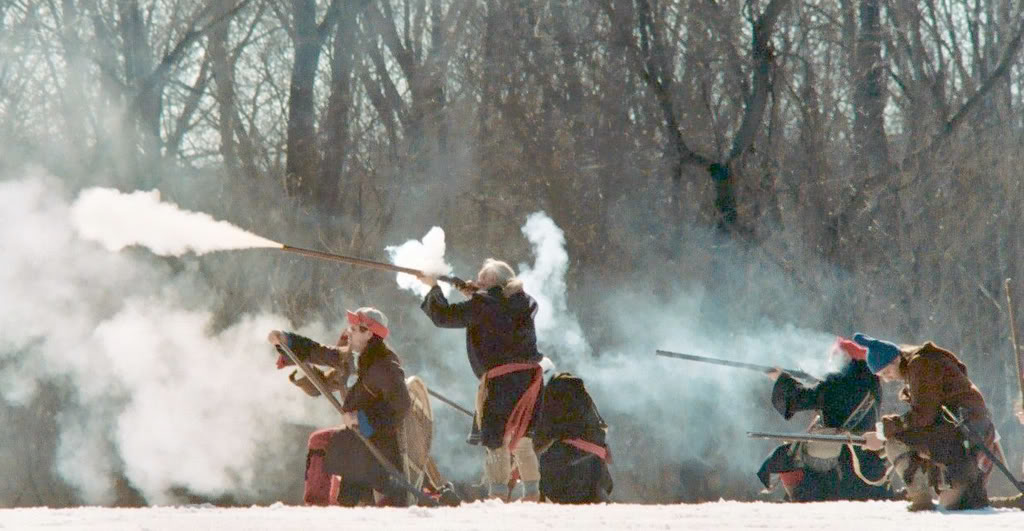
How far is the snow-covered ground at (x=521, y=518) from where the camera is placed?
781 centimetres

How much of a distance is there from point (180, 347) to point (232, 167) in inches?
238

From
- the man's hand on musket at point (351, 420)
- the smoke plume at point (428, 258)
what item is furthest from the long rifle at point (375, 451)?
the smoke plume at point (428, 258)

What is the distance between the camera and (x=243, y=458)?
60.7 feet

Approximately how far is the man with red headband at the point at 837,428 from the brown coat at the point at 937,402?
61.7 inches

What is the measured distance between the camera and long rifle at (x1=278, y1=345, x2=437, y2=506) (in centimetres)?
1078

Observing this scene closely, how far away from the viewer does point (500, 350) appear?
10992 millimetres

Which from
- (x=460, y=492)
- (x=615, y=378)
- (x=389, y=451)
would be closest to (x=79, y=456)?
(x=460, y=492)

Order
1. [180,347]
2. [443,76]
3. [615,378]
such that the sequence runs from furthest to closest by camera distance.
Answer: [443,76] < [615,378] < [180,347]

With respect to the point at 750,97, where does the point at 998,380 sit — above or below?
below

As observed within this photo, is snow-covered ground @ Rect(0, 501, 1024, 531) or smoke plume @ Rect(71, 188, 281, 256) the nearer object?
snow-covered ground @ Rect(0, 501, 1024, 531)

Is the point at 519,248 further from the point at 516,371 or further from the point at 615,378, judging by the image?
the point at 516,371

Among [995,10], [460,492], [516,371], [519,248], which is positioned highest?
[995,10]

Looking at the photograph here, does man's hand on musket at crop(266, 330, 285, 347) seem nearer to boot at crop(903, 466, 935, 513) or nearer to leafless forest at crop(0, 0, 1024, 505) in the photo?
boot at crop(903, 466, 935, 513)

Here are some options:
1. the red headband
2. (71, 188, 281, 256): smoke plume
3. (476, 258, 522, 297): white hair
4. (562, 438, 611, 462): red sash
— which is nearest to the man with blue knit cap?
(562, 438, 611, 462): red sash
